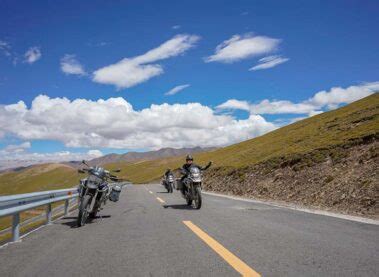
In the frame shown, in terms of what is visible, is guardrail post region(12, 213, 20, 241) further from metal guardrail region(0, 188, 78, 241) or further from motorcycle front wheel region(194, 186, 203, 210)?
motorcycle front wheel region(194, 186, 203, 210)

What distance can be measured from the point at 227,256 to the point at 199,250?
64cm

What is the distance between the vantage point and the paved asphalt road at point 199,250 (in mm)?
4836

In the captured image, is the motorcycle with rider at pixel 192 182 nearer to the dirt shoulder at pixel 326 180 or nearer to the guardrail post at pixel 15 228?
the dirt shoulder at pixel 326 180

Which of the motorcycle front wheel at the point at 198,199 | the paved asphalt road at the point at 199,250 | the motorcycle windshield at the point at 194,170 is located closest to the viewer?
the paved asphalt road at the point at 199,250

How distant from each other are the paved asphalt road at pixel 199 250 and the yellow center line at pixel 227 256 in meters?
0.01

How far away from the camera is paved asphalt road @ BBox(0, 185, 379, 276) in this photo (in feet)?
15.9

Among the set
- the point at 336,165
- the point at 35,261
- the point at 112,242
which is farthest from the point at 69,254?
the point at 336,165

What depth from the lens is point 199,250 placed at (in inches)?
236

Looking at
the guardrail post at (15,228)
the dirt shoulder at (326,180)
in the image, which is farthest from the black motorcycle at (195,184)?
the guardrail post at (15,228)

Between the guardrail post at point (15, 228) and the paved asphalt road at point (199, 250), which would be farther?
the guardrail post at point (15, 228)

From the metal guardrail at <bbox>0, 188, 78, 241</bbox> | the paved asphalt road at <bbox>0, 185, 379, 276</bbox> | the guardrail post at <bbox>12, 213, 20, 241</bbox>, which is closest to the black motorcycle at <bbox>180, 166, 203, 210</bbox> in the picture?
the paved asphalt road at <bbox>0, 185, 379, 276</bbox>

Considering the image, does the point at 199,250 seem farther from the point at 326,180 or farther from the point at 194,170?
the point at 326,180

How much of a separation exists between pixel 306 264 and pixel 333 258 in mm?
599

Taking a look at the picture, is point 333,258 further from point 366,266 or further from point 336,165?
point 336,165
